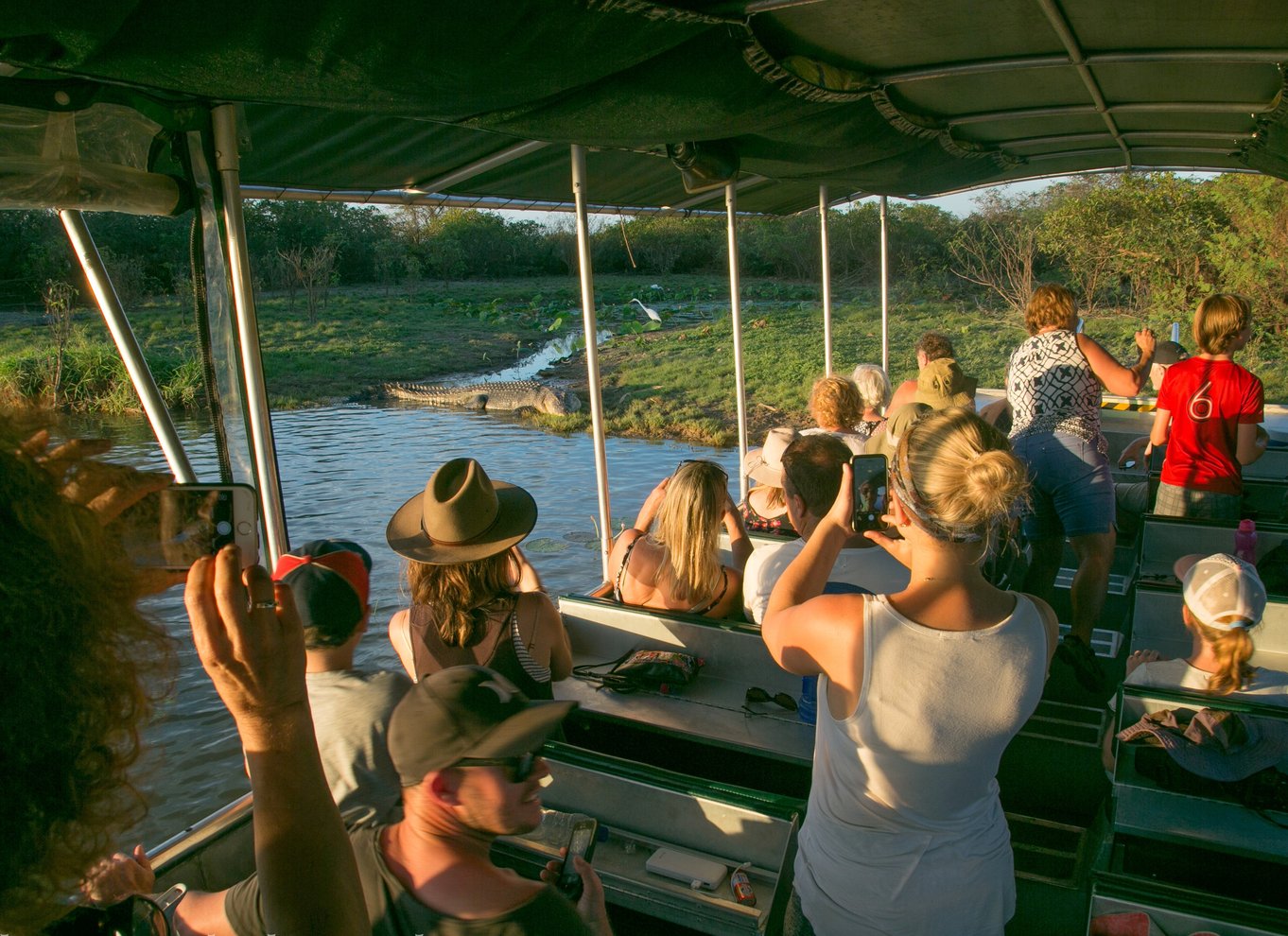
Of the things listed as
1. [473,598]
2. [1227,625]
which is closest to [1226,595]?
[1227,625]

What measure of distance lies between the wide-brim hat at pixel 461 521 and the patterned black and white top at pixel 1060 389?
80.2 inches

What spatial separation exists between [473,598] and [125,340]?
4.13ft

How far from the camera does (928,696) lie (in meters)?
1.55

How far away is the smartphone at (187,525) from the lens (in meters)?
1.06

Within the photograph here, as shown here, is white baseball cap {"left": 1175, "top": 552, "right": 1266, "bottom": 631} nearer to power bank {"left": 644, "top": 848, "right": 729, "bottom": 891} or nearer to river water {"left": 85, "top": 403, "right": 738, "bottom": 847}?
power bank {"left": 644, "top": 848, "right": 729, "bottom": 891}

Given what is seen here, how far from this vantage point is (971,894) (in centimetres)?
162

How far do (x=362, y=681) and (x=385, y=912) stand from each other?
67 centimetres

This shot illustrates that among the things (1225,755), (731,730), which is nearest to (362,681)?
(731,730)

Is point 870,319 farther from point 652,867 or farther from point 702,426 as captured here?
point 652,867

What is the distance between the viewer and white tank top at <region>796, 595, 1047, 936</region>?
1.55 meters

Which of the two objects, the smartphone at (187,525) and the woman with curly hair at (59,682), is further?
the smartphone at (187,525)

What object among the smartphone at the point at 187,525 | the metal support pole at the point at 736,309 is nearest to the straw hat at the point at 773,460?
the metal support pole at the point at 736,309

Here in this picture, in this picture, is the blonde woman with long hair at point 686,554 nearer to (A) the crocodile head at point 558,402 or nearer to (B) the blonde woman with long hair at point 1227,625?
(B) the blonde woman with long hair at point 1227,625

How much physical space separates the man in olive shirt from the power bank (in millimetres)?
757
